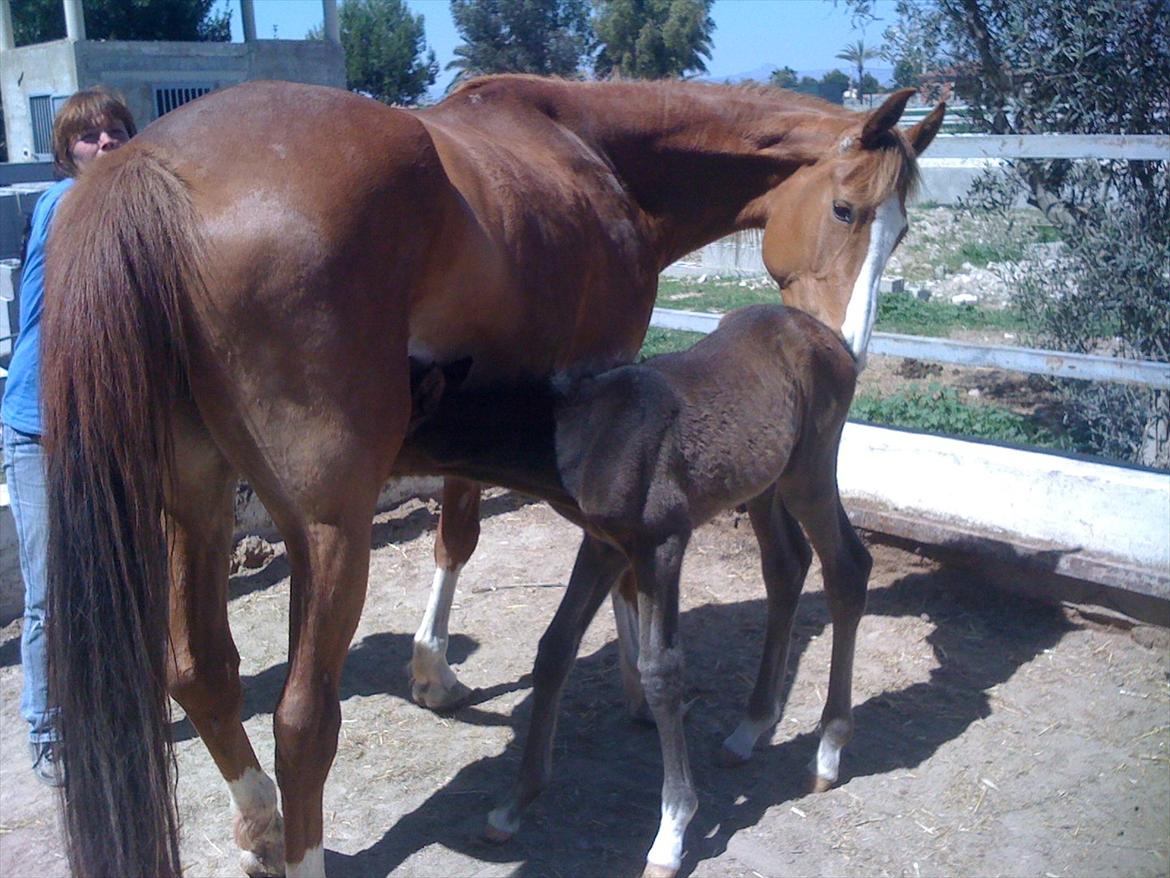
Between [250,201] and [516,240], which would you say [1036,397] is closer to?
[516,240]

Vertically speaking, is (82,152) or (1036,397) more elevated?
(82,152)

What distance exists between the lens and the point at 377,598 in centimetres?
490

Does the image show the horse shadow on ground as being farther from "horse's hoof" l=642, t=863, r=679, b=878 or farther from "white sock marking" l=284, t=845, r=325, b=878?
"white sock marking" l=284, t=845, r=325, b=878

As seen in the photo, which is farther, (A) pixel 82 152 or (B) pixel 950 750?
(B) pixel 950 750

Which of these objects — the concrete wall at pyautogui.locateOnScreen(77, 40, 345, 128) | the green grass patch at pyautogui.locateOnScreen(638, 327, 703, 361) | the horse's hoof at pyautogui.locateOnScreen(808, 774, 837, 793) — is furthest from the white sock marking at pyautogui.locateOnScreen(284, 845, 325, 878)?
the concrete wall at pyautogui.locateOnScreen(77, 40, 345, 128)

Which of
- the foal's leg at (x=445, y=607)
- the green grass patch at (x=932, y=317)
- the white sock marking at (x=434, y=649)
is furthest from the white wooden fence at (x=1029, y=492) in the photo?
the green grass patch at (x=932, y=317)

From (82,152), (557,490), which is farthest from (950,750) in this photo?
(82,152)

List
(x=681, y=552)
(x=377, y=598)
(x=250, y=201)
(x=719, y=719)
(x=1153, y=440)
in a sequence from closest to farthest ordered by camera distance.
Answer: (x=250, y=201), (x=681, y=552), (x=719, y=719), (x=377, y=598), (x=1153, y=440)

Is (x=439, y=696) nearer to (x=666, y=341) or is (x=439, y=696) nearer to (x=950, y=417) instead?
(x=950, y=417)

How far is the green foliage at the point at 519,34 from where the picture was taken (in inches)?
1377

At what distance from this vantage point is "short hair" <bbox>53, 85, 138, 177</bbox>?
10.8ft

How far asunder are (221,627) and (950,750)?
7.76 ft

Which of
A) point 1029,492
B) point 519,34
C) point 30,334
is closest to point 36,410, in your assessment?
point 30,334

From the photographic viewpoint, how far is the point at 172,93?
75.4 ft
